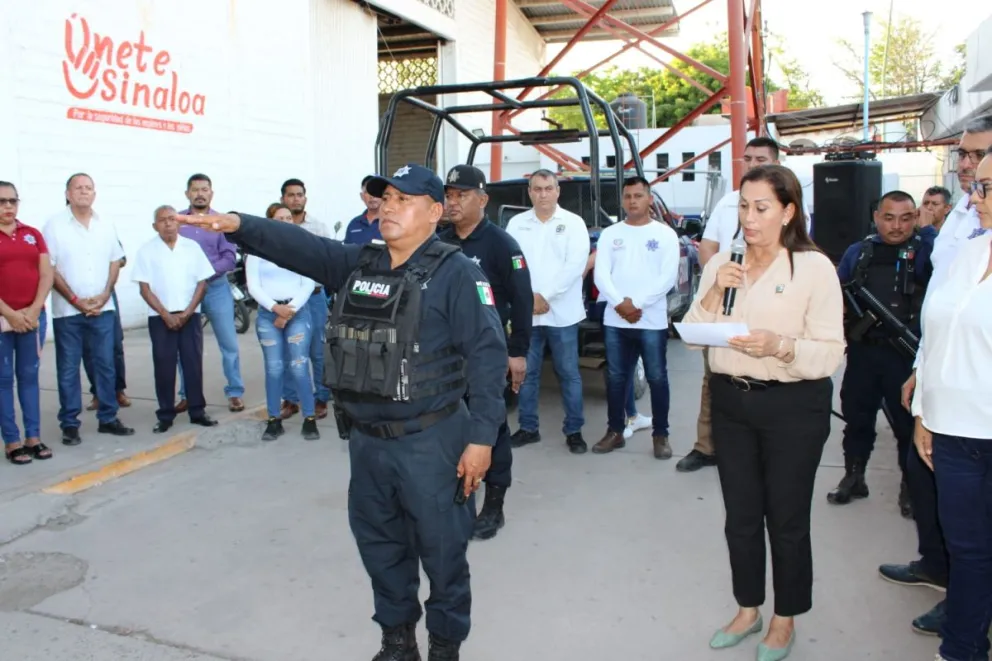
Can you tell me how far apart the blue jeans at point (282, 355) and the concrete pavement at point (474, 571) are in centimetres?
71

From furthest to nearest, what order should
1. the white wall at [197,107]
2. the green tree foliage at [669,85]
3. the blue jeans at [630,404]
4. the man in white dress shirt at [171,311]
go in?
the green tree foliage at [669,85], the white wall at [197,107], the man in white dress shirt at [171,311], the blue jeans at [630,404]

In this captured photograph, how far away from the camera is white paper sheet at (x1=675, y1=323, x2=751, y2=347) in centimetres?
290

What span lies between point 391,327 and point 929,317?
5.90ft

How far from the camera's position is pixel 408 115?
20922 mm

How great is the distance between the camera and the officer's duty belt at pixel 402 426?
2.95 metres

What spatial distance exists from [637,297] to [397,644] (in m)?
→ 3.30

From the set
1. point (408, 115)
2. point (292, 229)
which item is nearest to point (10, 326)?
point (292, 229)

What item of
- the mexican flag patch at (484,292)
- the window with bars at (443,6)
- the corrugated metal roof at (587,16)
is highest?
the corrugated metal roof at (587,16)

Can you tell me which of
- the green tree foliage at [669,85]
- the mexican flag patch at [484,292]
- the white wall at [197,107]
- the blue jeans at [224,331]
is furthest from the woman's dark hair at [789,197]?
the green tree foliage at [669,85]

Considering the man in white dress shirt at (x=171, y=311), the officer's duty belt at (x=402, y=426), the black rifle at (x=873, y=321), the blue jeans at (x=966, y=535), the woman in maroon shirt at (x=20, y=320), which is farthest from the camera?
the man in white dress shirt at (x=171, y=311)

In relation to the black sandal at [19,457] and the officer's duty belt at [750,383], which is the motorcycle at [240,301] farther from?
the officer's duty belt at [750,383]

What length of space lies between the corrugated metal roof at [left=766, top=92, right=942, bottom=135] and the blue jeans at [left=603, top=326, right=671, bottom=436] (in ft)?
58.6

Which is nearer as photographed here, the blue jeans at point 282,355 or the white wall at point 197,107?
the blue jeans at point 282,355

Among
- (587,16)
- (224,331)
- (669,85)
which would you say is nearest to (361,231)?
(224,331)
